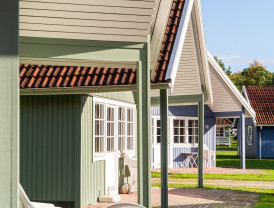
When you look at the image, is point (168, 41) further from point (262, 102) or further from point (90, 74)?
point (262, 102)

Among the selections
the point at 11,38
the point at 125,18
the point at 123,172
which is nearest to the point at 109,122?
the point at 123,172

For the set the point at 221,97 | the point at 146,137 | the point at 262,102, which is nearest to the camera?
the point at 146,137

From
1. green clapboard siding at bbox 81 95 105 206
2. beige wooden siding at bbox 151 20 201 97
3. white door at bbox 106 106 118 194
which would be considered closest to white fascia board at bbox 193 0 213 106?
beige wooden siding at bbox 151 20 201 97

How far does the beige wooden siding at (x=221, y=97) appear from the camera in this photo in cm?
2477

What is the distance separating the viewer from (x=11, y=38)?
16.3ft

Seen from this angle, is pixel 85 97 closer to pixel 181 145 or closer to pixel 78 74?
pixel 78 74

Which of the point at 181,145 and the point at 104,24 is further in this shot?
the point at 181,145

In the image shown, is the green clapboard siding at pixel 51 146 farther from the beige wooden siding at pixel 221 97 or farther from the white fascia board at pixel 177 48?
the beige wooden siding at pixel 221 97

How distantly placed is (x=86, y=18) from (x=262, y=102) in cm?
3148

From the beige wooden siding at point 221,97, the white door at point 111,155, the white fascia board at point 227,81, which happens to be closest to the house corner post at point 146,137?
the white door at point 111,155

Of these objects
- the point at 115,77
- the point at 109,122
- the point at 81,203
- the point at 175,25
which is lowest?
the point at 81,203

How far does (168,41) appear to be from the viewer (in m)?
11.8

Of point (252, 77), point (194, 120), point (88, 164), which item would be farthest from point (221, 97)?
→ point (252, 77)

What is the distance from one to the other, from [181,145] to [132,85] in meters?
15.5
